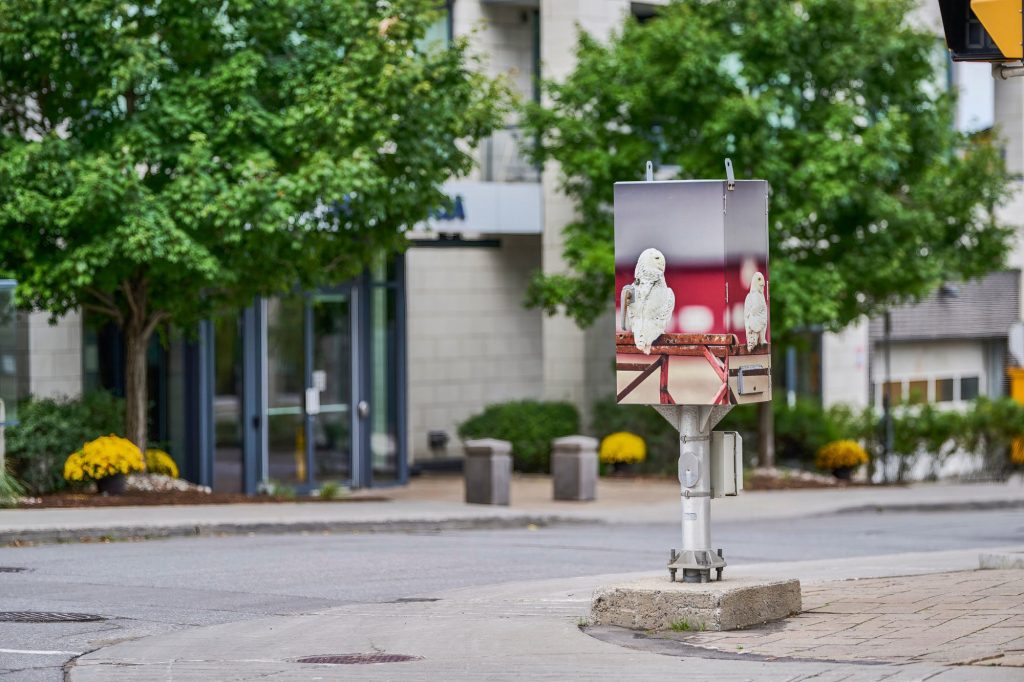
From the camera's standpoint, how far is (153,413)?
2241cm

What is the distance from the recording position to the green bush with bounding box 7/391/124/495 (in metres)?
18.8

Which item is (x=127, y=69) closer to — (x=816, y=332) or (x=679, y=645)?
(x=679, y=645)

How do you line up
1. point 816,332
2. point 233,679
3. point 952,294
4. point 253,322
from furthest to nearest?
point 952,294
point 816,332
point 253,322
point 233,679

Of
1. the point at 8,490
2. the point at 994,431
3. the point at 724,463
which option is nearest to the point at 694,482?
the point at 724,463

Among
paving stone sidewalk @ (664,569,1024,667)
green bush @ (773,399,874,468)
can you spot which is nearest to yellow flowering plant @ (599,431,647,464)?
green bush @ (773,399,874,468)

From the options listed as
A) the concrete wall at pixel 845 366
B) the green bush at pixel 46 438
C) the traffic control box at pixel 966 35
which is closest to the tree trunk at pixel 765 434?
the concrete wall at pixel 845 366

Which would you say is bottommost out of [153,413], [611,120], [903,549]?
[903,549]

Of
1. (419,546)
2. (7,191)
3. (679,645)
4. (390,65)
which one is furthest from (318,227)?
(679,645)

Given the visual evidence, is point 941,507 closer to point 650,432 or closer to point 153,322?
point 650,432

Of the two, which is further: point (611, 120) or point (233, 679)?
point (611, 120)

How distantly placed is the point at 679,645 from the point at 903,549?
818 centimetres

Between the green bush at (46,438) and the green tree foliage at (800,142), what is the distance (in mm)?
7914

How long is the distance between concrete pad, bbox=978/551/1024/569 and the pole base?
348cm

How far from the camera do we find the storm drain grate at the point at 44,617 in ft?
33.7
